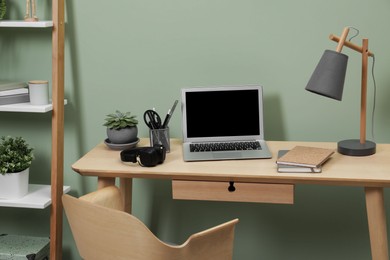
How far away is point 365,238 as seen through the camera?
2674 mm

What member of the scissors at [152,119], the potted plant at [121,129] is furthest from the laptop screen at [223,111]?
the potted plant at [121,129]

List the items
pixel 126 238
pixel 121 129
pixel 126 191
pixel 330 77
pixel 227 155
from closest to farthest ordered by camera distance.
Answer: pixel 126 238
pixel 330 77
pixel 227 155
pixel 121 129
pixel 126 191

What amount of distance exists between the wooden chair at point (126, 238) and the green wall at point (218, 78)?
2.98ft

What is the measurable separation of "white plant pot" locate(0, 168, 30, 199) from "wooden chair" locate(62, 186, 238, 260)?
0.77m

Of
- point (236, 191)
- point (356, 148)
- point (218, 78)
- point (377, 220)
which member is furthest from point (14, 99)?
point (377, 220)

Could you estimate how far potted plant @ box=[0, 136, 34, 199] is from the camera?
2.57m

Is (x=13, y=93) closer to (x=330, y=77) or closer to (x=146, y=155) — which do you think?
(x=146, y=155)

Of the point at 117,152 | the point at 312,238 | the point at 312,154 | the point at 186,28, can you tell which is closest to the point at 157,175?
the point at 117,152

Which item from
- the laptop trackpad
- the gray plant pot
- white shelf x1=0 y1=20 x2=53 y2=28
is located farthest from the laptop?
white shelf x1=0 y1=20 x2=53 y2=28

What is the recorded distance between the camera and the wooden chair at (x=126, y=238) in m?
1.73

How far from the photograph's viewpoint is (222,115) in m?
2.47

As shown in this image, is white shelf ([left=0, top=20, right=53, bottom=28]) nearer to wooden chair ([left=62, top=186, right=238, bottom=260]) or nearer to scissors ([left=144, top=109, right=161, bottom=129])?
scissors ([left=144, top=109, right=161, bottom=129])

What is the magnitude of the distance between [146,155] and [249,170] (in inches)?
14.4

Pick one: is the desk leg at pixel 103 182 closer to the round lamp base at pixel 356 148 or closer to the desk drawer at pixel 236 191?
the desk drawer at pixel 236 191
